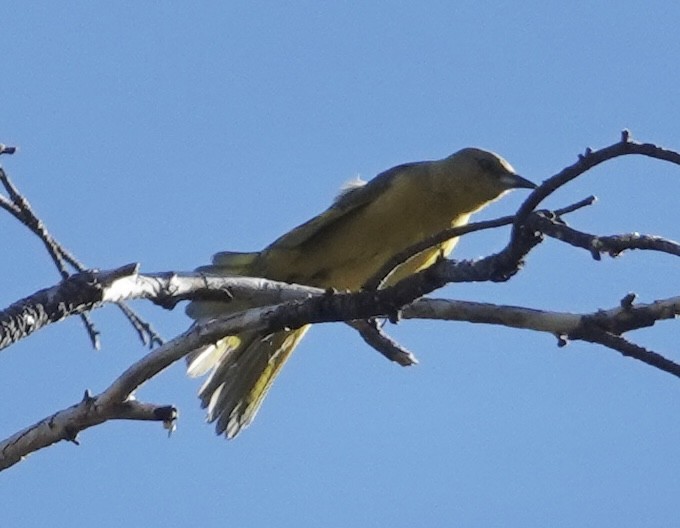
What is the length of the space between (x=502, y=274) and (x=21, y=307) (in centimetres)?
124

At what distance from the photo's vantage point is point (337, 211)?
22.2ft

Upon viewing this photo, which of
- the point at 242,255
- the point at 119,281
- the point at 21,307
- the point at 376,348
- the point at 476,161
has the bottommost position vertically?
the point at 21,307

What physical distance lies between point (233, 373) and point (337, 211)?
127cm

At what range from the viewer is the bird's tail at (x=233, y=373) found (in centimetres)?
575

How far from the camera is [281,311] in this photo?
3.83 meters

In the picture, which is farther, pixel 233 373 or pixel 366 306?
pixel 233 373

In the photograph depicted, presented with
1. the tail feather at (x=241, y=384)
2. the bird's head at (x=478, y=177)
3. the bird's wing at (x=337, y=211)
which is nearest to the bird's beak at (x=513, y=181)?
the bird's head at (x=478, y=177)

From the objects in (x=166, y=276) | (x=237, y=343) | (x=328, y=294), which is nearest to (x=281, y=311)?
(x=328, y=294)

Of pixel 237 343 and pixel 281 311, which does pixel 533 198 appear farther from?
pixel 237 343

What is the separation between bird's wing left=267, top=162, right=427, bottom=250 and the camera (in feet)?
21.5

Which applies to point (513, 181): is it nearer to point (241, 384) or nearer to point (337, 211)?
point (337, 211)

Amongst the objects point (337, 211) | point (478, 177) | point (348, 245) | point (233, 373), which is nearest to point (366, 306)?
point (233, 373)

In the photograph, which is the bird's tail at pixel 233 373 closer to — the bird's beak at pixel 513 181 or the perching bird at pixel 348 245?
the perching bird at pixel 348 245

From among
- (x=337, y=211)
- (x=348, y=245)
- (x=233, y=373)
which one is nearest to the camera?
(x=233, y=373)
